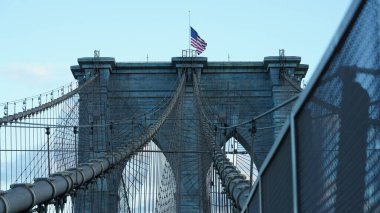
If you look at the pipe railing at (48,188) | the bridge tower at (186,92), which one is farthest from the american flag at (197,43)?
the pipe railing at (48,188)

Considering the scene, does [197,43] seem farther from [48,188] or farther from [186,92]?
[48,188]

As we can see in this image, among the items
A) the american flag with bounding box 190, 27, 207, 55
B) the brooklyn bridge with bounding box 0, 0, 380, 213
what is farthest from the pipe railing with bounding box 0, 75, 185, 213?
the american flag with bounding box 190, 27, 207, 55

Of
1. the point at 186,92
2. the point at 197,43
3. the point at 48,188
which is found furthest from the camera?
the point at 197,43

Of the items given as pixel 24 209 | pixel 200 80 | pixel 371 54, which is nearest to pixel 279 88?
pixel 200 80

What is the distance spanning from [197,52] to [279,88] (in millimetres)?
3527

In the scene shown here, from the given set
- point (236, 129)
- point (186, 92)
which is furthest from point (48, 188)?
point (186, 92)

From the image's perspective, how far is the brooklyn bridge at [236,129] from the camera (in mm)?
1982

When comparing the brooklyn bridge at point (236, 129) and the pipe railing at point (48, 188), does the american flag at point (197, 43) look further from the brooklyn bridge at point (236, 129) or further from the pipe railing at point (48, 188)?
the pipe railing at point (48, 188)

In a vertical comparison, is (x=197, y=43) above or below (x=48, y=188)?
above

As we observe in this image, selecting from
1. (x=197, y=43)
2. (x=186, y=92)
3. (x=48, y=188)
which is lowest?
(x=48, y=188)

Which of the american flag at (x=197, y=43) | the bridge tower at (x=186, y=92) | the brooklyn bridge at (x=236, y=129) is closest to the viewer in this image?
the brooklyn bridge at (x=236, y=129)

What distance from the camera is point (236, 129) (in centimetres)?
1043

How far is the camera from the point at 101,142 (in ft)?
A: 92.7

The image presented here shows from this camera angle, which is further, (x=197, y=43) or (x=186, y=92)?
(x=197, y=43)
